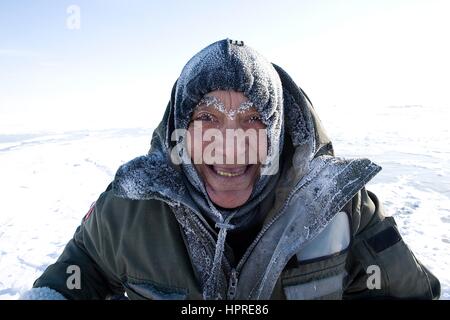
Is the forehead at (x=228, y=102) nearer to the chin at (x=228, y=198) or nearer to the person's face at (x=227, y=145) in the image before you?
the person's face at (x=227, y=145)

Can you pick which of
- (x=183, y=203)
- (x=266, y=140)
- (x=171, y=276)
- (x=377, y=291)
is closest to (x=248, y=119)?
(x=266, y=140)

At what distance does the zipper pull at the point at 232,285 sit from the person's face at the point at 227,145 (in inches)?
12.0

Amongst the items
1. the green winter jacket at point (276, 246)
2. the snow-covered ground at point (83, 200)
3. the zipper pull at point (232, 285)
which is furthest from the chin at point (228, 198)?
the snow-covered ground at point (83, 200)

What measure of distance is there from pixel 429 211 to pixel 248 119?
12.0ft

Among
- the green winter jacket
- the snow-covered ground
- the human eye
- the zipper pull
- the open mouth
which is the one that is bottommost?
the snow-covered ground

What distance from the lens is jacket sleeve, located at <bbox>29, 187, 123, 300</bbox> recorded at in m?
1.63

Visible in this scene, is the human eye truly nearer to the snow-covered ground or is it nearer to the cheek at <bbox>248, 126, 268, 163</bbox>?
the cheek at <bbox>248, 126, 268, 163</bbox>

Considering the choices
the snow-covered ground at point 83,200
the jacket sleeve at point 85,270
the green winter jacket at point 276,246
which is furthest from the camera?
the snow-covered ground at point 83,200

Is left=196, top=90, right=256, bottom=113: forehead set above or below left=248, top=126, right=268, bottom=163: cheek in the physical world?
above

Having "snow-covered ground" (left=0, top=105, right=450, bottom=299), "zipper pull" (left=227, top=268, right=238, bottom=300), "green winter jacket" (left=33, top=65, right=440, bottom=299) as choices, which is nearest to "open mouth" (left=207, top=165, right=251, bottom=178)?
"green winter jacket" (left=33, top=65, right=440, bottom=299)

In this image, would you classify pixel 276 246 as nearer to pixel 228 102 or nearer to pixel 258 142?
pixel 258 142

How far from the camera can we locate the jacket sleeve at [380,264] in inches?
59.9

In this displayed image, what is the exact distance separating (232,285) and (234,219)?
1.00 feet

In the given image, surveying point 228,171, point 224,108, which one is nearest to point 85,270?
point 228,171
